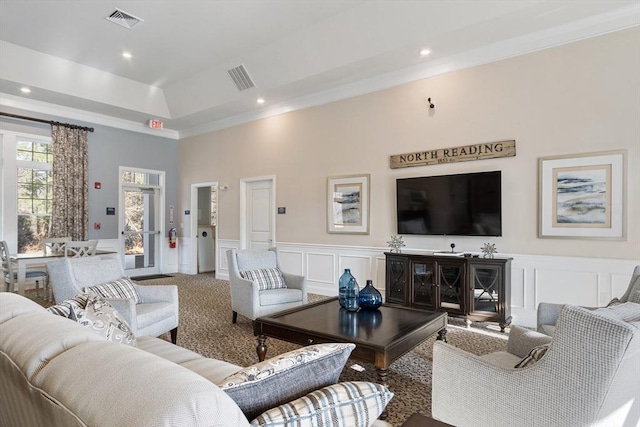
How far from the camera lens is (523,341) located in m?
2.14

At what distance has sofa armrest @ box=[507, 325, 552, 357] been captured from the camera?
2061mm

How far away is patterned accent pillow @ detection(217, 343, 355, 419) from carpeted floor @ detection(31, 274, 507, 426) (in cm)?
138

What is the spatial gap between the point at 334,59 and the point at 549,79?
2652 millimetres

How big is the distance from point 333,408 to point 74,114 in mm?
7968

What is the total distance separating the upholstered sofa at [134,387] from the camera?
0.73 metres

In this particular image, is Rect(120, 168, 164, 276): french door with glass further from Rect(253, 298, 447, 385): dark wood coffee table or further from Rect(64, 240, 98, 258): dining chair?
Rect(253, 298, 447, 385): dark wood coffee table

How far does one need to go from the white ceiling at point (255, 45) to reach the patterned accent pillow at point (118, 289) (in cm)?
333

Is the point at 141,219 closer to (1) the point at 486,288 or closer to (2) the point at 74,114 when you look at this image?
(2) the point at 74,114

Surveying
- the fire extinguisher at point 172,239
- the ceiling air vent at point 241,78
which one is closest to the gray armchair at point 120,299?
the ceiling air vent at point 241,78

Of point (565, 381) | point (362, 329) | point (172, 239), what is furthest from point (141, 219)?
point (565, 381)

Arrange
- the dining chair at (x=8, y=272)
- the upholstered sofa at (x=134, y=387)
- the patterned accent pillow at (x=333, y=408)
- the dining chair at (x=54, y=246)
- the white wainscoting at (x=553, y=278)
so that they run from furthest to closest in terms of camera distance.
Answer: the dining chair at (x=54, y=246) < the dining chair at (x=8, y=272) < the white wainscoting at (x=553, y=278) < the patterned accent pillow at (x=333, y=408) < the upholstered sofa at (x=134, y=387)

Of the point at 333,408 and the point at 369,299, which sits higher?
the point at 333,408

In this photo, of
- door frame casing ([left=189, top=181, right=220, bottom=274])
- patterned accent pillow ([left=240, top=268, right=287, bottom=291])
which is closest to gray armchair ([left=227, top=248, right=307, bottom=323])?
patterned accent pillow ([left=240, top=268, right=287, bottom=291])

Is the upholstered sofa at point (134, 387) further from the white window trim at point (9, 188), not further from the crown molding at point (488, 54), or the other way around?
the white window trim at point (9, 188)
